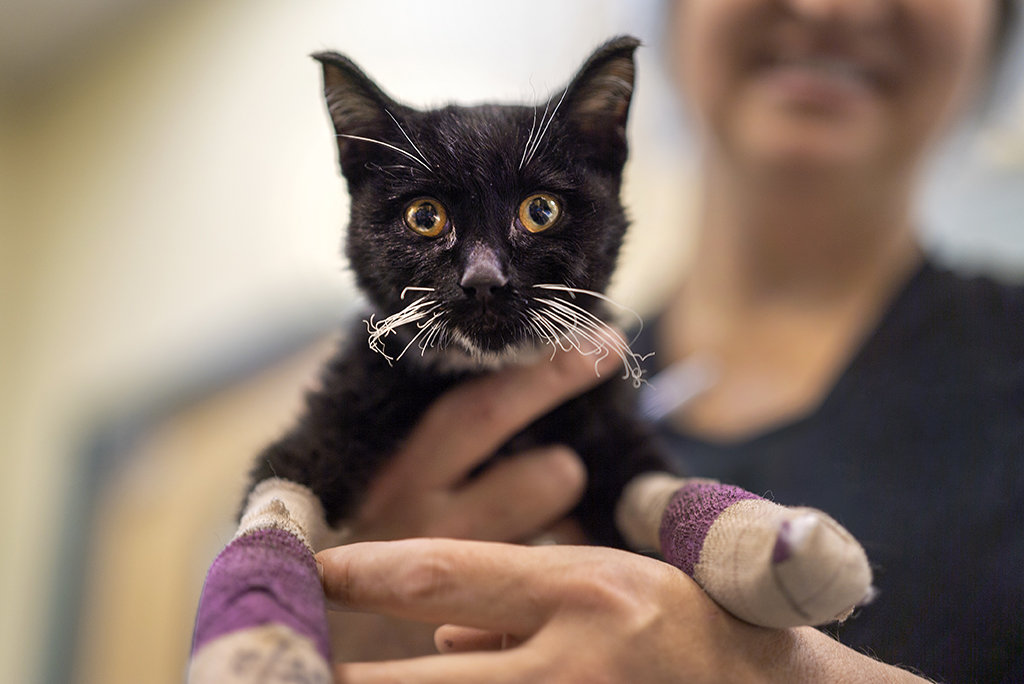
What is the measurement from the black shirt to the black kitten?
322 mm

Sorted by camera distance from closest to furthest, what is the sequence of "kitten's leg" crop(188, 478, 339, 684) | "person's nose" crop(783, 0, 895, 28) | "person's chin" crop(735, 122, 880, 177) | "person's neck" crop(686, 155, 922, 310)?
"kitten's leg" crop(188, 478, 339, 684)
"person's nose" crop(783, 0, 895, 28)
"person's chin" crop(735, 122, 880, 177)
"person's neck" crop(686, 155, 922, 310)

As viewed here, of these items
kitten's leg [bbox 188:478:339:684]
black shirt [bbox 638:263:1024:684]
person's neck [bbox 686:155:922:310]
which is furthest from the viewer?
person's neck [bbox 686:155:922:310]

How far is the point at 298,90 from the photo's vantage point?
85 cm

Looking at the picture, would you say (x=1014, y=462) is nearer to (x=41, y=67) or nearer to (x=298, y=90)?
(x=298, y=90)

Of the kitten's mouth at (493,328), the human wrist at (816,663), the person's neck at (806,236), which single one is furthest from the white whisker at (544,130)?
the person's neck at (806,236)

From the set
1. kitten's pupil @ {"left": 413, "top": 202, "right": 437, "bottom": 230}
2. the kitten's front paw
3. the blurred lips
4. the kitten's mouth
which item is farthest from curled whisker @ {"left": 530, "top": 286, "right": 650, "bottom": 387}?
the blurred lips

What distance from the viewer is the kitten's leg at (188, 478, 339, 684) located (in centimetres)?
38

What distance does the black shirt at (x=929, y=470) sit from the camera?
0.60 meters

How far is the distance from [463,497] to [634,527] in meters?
0.19

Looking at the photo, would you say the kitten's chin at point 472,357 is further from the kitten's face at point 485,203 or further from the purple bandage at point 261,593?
the purple bandage at point 261,593

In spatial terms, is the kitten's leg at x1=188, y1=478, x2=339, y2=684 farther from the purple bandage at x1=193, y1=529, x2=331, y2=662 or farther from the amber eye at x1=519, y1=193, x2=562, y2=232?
the amber eye at x1=519, y1=193, x2=562, y2=232

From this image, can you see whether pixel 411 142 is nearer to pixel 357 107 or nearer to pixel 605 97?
pixel 357 107

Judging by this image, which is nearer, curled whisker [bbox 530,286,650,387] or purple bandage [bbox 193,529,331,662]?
purple bandage [bbox 193,529,331,662]

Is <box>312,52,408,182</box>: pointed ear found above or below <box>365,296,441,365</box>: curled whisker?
above
